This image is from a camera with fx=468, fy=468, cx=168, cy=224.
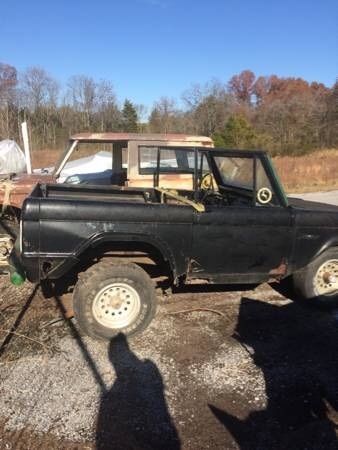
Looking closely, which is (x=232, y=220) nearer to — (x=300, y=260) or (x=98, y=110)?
(x=300, y=260)

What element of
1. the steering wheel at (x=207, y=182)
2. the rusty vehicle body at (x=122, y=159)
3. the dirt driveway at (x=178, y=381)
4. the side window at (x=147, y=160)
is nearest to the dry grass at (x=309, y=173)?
the rusty vehicle body at (x=122, y=159)

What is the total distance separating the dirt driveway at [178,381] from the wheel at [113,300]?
149 mm

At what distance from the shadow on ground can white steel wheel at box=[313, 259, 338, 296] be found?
0.89 feet

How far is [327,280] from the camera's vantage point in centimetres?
533

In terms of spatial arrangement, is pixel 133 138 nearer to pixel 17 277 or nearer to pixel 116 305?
pixel 17 277

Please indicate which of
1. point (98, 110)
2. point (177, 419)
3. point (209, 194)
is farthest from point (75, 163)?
point (98, 110)

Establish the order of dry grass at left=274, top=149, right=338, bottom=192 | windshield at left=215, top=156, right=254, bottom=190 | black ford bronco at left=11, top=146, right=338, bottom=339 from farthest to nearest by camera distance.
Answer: dry grass at left=274, top=149, right=338, bottom=192 < windshield at left=215, top=156, right=254, bottom=190 < black ford bronco at left=11, top=146, right=338, bottom=339

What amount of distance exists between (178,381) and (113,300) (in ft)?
3.53

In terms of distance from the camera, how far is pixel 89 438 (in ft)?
10.1

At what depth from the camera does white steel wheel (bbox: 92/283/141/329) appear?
4.45 m

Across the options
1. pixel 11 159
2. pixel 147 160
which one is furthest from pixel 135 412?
pixel 11 159

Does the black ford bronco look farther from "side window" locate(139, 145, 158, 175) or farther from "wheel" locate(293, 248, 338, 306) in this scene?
"side window" locate(139, 145, 158, 175)

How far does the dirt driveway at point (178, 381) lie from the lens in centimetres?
312

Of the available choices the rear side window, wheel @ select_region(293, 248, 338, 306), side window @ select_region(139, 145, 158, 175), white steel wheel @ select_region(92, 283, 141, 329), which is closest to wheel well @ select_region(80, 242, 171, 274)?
white steel wheel @ select_region(92, 283, 141, 329)
